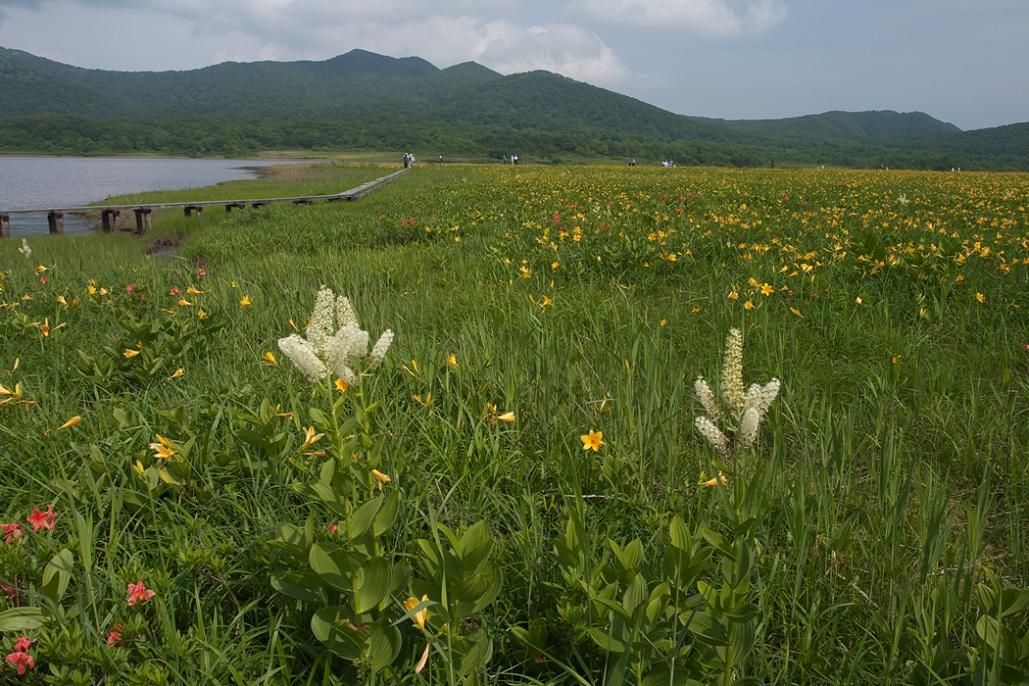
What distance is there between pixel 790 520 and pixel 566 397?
3.91 ft

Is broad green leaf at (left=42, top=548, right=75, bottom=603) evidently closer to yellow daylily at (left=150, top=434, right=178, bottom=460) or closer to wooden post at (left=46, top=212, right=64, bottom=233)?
yellow daylily at (left=150, top=434, right=178, bottom=460)

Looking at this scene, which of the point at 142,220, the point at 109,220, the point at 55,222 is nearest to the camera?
the point at 55,222

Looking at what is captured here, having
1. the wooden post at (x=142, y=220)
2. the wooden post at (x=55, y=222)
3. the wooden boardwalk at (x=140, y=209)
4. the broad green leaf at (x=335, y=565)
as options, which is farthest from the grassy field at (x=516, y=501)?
the wooden post at (x=55, y=222)

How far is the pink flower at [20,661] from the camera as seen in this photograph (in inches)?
53.7

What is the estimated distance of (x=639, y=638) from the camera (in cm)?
142

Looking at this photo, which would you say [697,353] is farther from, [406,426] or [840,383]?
[406,426]

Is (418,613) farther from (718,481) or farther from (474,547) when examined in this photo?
(718,481)

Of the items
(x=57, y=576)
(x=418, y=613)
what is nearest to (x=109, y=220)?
(x=57, y=576)

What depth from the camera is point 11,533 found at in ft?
5.55

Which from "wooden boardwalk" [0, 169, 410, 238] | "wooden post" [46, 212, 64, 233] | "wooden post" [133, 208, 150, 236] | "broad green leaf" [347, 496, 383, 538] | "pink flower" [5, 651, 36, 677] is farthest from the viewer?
"wooden post" [133, 208, 150, 236]

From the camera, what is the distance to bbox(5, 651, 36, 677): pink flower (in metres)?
1.37

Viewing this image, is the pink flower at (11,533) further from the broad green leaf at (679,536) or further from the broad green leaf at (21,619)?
the broad green leaf at (679,536)

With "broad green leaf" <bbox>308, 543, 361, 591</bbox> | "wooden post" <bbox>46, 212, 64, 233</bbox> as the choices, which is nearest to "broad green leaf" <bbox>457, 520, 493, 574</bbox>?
"broad green leaf" <bbox>308, 543, 361, 591</bbox>

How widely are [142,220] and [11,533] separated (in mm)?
18754
